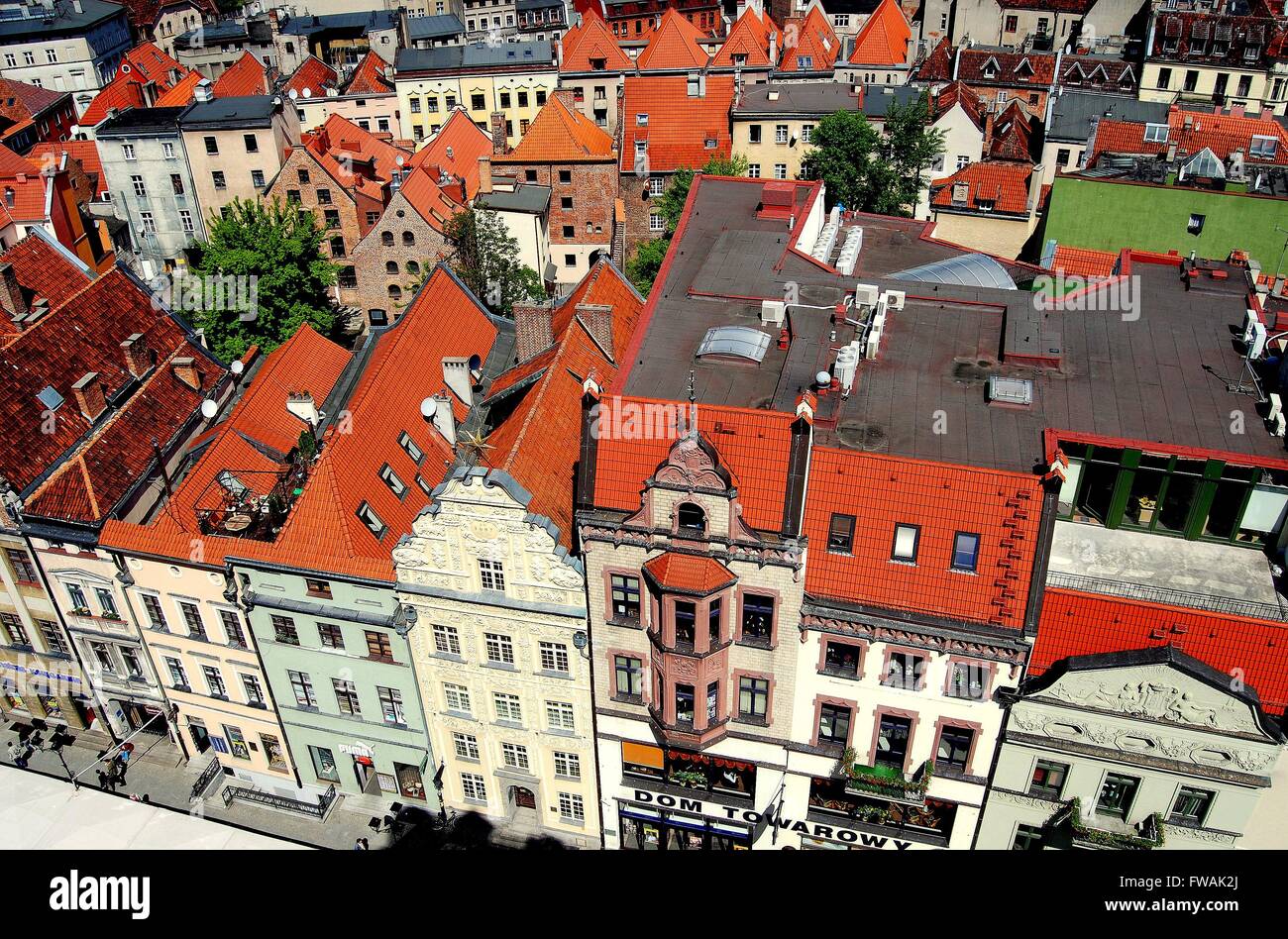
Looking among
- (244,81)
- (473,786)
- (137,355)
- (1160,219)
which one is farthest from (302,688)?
(244,81)

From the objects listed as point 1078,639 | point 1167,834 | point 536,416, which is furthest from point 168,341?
point 1167,834

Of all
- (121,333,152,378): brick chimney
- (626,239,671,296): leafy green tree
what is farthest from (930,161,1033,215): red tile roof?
(121,333,152,378): brick chimney

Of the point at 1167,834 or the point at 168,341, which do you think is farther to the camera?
the point at 168,341

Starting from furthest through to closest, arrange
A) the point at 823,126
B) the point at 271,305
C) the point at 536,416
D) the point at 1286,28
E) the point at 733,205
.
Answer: the point at 1286,28
the point at 823,126
the point at 271,305
the point at 733,205
the point at 536,416

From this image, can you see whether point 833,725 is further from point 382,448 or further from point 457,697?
point 382,448

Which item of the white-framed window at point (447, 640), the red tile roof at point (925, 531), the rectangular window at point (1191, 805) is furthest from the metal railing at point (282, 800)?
the rectangular window at point (1191, 805)

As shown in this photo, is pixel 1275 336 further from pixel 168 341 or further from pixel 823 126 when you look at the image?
pixel 168 341
